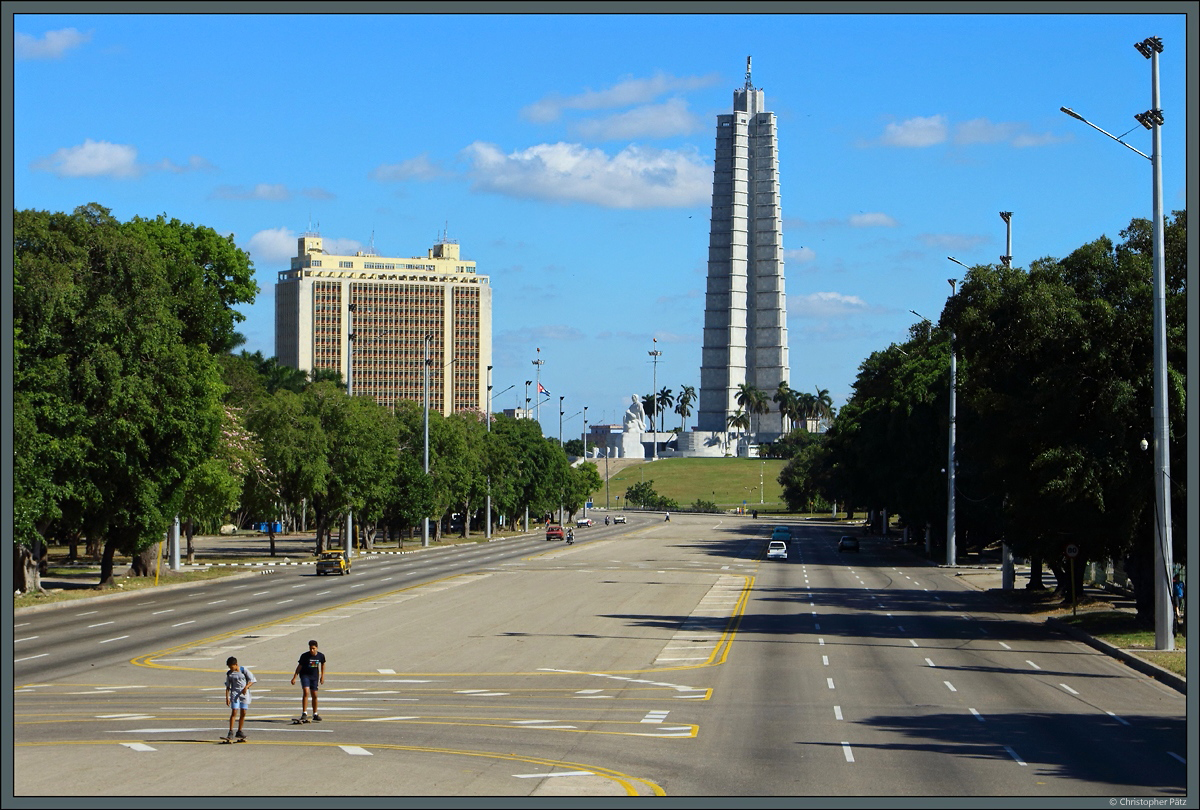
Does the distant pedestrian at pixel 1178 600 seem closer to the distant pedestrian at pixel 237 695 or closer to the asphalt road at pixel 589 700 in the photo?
the asphalt road at pixel 589 700

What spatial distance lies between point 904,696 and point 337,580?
1563 inches

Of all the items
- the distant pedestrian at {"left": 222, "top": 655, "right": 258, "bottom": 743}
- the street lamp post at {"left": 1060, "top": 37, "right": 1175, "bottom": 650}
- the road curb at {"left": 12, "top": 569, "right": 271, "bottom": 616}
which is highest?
the street lamp post at {"left": 1060, "top": 37, "right": 1175, "bottom": 650}

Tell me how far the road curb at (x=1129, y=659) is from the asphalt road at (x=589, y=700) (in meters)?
0.40

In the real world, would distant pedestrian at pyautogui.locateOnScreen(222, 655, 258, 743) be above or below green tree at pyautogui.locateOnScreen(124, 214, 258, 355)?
below

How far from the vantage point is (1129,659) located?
3039 centimetres

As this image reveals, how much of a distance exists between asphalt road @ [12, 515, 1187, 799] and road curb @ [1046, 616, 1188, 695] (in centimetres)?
40

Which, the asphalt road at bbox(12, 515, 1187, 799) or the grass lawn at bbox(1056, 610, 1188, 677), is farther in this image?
the grass lawn at bbox(1056, 610, 1188, 677)

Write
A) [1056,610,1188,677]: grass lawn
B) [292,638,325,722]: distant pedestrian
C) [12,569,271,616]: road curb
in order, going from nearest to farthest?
[292,638,325,722]: distant pedestrian < [1056,610,1188,677]: grass lawn < [12,569,271,616]: road curb

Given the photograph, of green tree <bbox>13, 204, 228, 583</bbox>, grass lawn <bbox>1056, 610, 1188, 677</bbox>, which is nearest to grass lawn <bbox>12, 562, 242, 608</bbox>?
green tree <bbox>13, 204, 228, 583</bbox>

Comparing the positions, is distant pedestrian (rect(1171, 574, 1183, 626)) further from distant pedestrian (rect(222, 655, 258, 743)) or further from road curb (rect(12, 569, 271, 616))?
road curb (rect(12, 569, 271, 616))

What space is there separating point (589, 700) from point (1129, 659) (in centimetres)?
1384

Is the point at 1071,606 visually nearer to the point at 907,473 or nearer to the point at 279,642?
the point at 279,642

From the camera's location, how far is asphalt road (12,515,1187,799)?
1641cm

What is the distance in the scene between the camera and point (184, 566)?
6956cm
